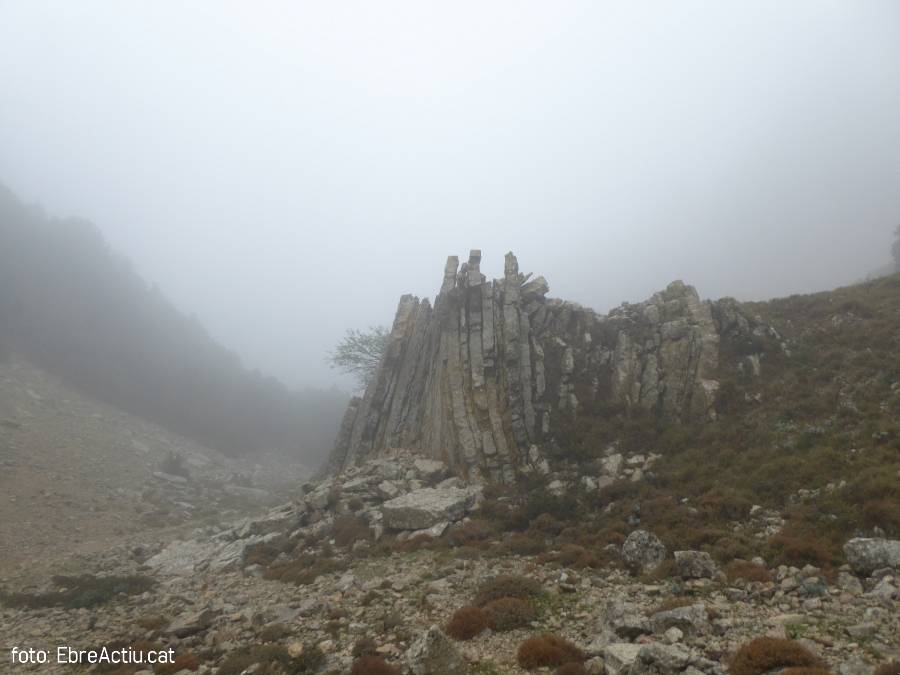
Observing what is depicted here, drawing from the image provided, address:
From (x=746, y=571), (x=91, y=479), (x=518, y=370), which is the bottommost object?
(x=746, y=571)

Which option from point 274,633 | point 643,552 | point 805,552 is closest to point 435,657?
point 274,633

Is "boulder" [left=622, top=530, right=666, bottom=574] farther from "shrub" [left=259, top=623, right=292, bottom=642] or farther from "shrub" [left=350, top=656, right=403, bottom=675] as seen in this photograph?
"shrub" [left=259, top=623, right=292, bottom=642]

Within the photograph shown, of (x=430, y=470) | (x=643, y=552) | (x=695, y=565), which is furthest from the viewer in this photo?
(x=430, y=470)

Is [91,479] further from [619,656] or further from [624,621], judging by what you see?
[619,656]

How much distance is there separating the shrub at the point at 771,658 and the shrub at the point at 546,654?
3.20m

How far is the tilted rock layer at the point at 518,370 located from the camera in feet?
97.9

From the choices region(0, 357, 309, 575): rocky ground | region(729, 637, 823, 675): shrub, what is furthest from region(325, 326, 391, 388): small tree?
region(729, 637, 823, 675): shrub

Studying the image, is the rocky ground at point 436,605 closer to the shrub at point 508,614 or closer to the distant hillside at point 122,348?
the shrub at point 508,614

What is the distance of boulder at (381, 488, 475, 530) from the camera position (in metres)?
23.9

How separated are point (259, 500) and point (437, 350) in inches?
967

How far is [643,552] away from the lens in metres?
16.5

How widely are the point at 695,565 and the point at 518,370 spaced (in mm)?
19120

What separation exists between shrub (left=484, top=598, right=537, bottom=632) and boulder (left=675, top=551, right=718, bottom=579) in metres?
4.87

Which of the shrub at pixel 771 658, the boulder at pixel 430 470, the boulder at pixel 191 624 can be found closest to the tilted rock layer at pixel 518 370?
the boulder at pixel 430 470
